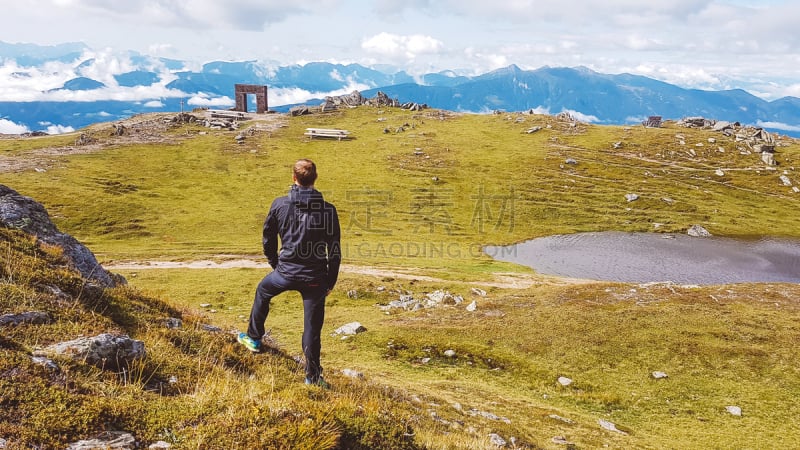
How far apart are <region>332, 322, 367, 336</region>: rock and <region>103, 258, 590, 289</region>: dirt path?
828 inches

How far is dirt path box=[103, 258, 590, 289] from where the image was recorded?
49.2 m

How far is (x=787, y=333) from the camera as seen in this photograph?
23766 millimetres

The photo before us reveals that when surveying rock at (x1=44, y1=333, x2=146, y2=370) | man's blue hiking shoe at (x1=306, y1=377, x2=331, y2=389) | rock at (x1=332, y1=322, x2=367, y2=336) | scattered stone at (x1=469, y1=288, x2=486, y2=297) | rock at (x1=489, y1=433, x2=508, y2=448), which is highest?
rock at (x1=44, y1=333, x2=146, y2=370)

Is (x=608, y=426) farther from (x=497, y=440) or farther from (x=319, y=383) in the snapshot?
(x=319, y=383)

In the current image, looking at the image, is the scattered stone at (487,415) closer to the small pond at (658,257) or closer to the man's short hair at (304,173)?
the man's short hair at (304,173)

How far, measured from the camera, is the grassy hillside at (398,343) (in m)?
7.43

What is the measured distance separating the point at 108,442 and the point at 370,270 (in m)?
47.0

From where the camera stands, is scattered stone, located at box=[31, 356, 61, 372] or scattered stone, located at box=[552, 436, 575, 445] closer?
scattered stone, located at box=[31, 356, 61, 372]

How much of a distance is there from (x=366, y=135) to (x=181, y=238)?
89.9 metres

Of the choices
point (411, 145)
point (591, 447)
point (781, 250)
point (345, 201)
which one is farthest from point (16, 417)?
point (411, 145)

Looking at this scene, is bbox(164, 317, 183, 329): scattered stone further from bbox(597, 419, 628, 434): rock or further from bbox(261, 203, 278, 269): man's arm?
bbox(597, 419, 628, 434): rock

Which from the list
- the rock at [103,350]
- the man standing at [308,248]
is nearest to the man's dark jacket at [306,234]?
the man standing at [308,248]

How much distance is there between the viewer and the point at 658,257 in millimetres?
76438

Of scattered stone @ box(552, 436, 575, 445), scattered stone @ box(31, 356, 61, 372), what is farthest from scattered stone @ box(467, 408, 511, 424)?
scattered stone @ box(31, 356, 61, 372)
